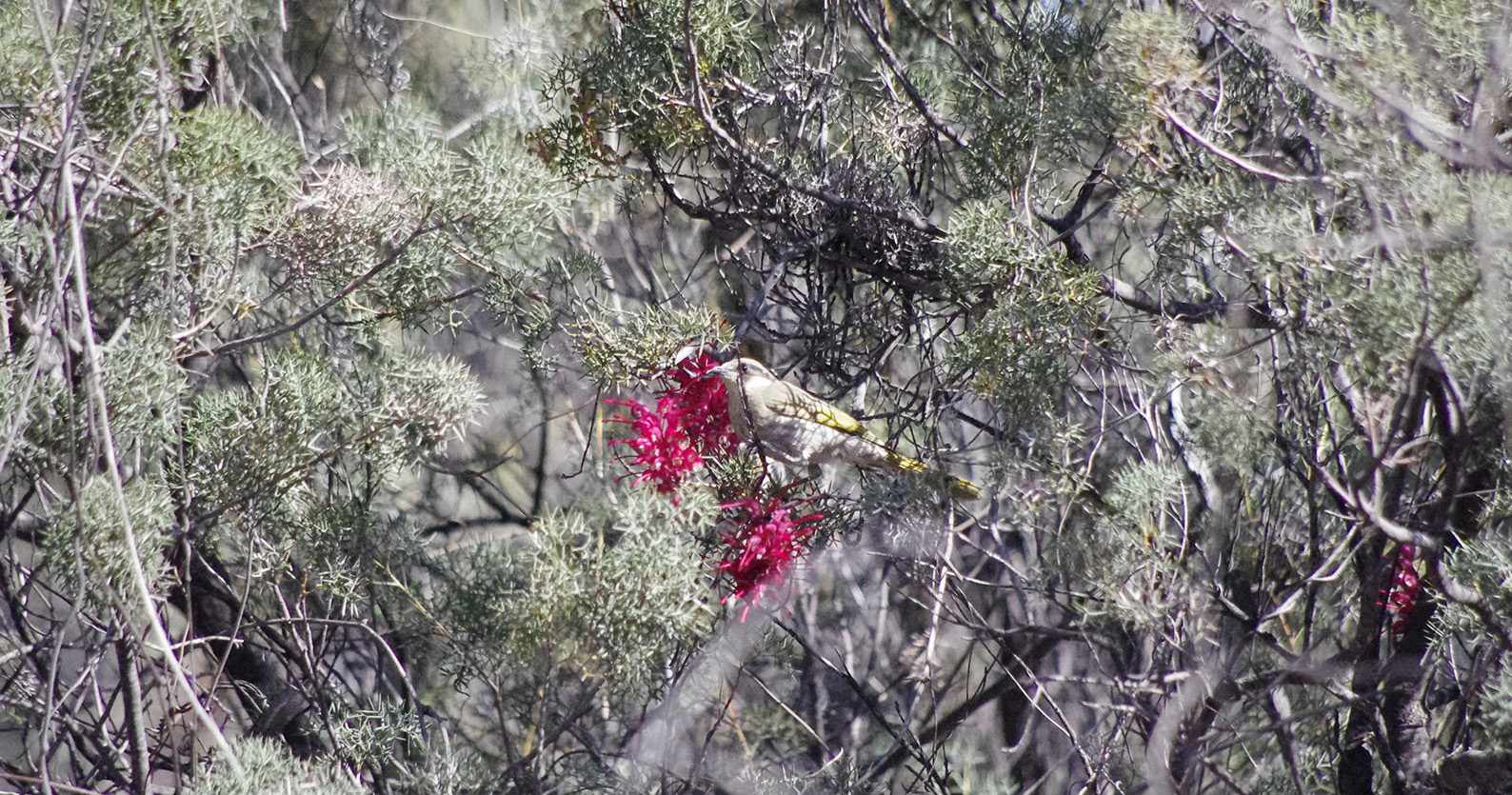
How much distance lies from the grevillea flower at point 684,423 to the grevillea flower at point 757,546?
148 mm

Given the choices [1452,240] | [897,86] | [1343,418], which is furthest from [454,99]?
[1452,240]

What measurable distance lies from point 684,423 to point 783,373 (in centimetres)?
68

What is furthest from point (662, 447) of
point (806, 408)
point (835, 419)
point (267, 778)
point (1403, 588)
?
point (1403, 588)

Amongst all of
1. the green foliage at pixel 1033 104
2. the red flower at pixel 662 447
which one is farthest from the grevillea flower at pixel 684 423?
the green foliage at pixel 1033 104

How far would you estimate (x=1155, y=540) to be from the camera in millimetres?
2381

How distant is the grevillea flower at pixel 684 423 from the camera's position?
7.70ft

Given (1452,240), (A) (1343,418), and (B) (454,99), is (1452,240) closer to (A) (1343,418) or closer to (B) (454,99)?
(A) (1343,418)

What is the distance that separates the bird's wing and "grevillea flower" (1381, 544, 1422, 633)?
1.14 meters

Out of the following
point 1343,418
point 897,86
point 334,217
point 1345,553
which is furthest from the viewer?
point 1343,418

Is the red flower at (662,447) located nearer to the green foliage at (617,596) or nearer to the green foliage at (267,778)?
the green foliage at (617,596)

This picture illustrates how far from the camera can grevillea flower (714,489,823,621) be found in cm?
221

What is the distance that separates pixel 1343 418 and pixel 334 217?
109 inches

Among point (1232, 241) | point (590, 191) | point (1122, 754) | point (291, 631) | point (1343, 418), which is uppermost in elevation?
point (1232, 241)

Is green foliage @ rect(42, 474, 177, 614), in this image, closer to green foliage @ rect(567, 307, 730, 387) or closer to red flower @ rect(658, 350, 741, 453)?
green foliage @ rect(567, 307, 730, 387)
